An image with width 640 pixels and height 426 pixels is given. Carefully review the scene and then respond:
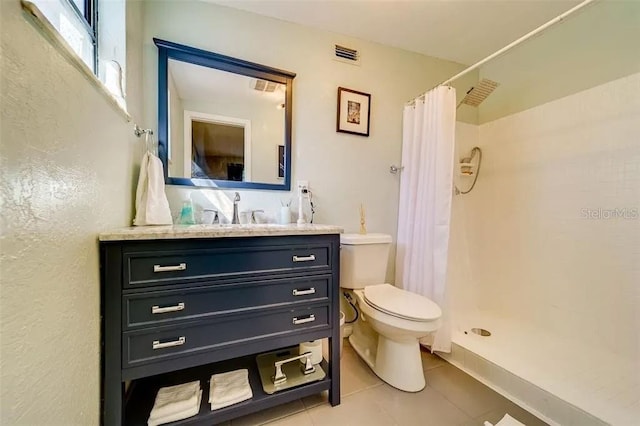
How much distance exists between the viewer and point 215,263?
102 centimetres

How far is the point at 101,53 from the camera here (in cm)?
114

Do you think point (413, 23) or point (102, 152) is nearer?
point (102, 152)

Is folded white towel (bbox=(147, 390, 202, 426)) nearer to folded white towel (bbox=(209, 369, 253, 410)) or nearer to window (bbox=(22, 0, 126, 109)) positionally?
folded white towel (bbox=(209, 369, 253, 410))

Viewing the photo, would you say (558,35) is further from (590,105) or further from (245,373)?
(245,373)

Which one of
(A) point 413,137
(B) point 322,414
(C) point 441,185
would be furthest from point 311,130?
(B) point 322,414

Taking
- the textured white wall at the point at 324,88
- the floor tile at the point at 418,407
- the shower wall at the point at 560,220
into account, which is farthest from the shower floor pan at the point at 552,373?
the textured white wall at the point at 324,88

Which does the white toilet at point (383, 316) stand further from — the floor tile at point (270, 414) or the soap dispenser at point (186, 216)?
the soap dispenser at point (186, 216)

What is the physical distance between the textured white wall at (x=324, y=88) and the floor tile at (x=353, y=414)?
43.1 inches

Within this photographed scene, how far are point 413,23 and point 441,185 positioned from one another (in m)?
1.21

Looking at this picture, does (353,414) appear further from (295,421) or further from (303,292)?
(303,292)

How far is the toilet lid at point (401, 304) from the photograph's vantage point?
1.30m

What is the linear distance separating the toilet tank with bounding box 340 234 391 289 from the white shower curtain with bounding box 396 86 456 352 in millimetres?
270

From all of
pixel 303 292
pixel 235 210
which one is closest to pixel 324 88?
pixel 235 210

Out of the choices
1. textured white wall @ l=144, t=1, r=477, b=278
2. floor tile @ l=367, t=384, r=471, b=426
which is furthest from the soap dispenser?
floor tile @ l=367, t=384, r=471, b=426
